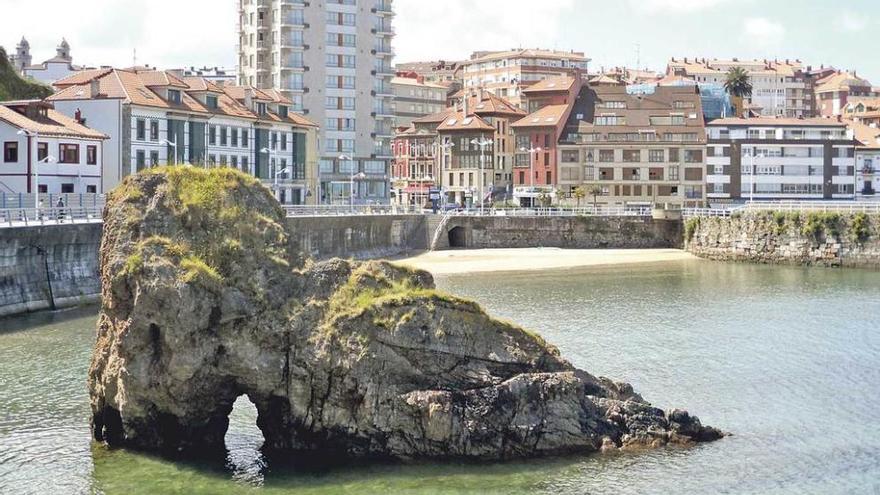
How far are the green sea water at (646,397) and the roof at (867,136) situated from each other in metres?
82.6

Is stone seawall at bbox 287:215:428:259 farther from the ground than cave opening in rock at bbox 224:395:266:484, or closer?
farther from the ground

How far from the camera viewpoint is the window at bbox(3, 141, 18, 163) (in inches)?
3145

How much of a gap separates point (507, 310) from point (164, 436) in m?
34.9

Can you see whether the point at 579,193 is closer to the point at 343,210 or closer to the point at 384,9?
the point at 384,9

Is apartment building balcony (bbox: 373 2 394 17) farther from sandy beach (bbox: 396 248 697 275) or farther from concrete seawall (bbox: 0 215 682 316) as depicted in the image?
sandy beach (bbox: 396 248 697 275)

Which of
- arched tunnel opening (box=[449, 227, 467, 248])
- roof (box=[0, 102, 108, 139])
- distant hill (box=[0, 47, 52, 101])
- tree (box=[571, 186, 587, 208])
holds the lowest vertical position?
arched tunnel opening (box=[449, 227, 467, 248])

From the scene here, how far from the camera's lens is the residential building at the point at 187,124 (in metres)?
96.9

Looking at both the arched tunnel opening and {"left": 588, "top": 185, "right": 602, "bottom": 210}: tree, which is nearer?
the arched tunnel opening

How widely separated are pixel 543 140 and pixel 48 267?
90.1 metres

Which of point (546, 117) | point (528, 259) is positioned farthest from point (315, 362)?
point (546, 117)

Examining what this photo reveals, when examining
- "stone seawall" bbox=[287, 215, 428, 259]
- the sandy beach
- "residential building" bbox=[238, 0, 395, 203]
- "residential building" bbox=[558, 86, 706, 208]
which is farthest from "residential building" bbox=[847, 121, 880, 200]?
"stone seawall" bbox=[287, 215, 428, 259]

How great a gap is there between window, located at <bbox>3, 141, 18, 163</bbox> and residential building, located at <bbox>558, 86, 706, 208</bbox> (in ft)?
234

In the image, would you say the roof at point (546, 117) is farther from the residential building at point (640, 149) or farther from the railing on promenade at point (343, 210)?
the railing on promenade at point (343, 210)

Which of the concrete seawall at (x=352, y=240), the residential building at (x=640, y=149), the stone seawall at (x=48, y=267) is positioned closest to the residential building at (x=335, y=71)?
the residential building at (x=640, y=149)
